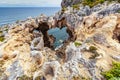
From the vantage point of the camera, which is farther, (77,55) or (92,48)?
(92,48)

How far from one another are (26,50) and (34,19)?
25639mm

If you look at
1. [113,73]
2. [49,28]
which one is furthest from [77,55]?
[49,28]

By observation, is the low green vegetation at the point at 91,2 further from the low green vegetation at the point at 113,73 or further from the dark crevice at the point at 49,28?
the low green vegetation at the point at 113,73

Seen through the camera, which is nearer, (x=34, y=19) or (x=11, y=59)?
(x=11, y=59)

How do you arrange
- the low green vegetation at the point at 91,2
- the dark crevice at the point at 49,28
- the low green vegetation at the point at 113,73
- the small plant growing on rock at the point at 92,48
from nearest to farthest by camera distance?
the low green vegetation at the point at 113,73 → the small plant growing on rock at the point at 92,48 → the low green vegetation at the point at 91,2 → the dark crevice at the point at 49,28

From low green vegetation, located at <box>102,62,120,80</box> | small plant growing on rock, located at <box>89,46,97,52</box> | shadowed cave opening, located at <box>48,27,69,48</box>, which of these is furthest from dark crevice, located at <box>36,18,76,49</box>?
low green vegetation, located at <box>102,62,120,80</box>

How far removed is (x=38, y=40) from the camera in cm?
4925

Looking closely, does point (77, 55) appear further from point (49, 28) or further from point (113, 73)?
point (49, 28)

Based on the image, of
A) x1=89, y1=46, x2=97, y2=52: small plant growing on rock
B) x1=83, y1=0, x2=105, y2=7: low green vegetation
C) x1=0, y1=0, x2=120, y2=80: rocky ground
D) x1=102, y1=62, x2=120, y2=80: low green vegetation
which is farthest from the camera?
x1=83, y1=0, x2=105, y2=7: low green vegetation

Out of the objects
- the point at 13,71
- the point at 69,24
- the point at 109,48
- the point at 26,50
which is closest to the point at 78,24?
the point at 69,24

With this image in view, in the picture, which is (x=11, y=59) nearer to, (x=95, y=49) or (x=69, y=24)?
(x=95, y=49)

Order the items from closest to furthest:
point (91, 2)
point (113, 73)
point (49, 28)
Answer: point (113, 73)
point (91, 2)
point (49, 28)

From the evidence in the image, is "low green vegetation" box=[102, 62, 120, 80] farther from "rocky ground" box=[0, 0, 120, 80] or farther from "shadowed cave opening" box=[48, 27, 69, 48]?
"shadowed cave opening" box=[48, 27, 69, 48]

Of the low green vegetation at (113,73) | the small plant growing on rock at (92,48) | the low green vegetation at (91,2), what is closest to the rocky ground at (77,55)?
the small plant growing on rock at (92,48)
